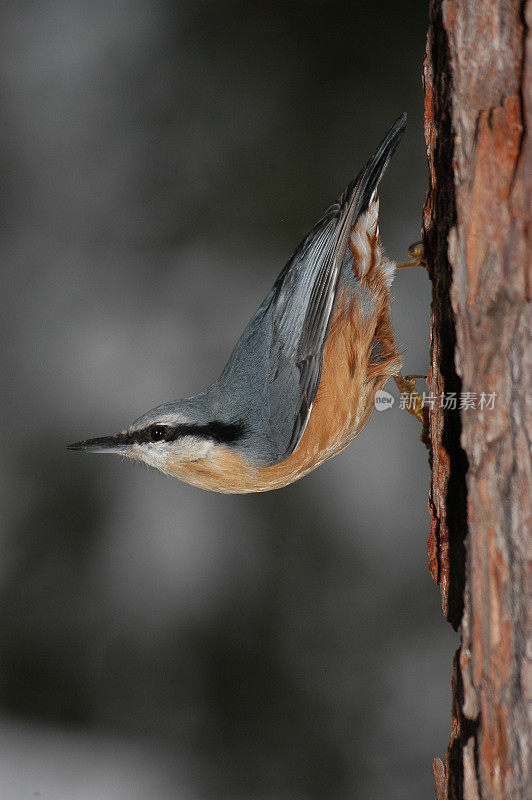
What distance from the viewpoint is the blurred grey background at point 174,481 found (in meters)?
1.96

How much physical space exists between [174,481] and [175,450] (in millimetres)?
714

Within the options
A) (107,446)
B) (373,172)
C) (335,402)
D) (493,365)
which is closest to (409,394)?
(335,402)

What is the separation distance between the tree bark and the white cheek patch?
2.35 ft

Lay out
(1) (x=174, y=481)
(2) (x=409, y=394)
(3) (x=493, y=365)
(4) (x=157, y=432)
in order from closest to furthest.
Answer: (3) (x=493, y=365) < (4) (x=157, y=432) < (2) (x=409, y=394) < (1) (x=174, y=481)

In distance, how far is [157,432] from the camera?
1437 mm

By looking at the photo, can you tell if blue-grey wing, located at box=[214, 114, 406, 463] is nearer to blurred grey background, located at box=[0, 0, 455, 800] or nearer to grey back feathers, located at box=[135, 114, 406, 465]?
grey back feathers, located at box=[135, 114, 406, 465]

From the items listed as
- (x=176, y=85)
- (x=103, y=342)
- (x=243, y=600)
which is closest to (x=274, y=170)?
(x=176, y=85)

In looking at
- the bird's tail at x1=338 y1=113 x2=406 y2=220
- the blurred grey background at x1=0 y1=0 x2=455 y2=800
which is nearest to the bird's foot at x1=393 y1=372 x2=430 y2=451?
the bird's tail at x1=338 y1=113 x2=406 y2=220

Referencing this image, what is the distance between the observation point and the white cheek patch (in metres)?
1.45

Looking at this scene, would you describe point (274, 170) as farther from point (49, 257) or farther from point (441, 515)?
point (441, 515)

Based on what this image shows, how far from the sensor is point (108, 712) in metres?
2.00

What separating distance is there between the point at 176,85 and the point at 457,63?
163 centimetres

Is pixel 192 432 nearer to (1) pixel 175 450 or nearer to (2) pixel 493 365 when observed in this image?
(1) pixel 175 450

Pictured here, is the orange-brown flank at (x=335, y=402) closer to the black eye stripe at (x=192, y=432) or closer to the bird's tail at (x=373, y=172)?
the black eye stripe at (x=192, y=432)
